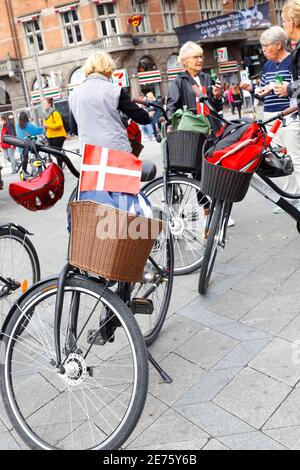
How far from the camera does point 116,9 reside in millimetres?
31875

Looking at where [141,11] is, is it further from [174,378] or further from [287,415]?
[287,415]

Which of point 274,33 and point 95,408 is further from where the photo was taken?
point 274,33

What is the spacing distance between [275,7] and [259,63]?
24.6 ft

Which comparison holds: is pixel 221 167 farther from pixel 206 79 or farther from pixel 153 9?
pixel 153 9

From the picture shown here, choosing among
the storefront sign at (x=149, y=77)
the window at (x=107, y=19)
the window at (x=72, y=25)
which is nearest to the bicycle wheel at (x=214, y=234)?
the storefront sign at (x=149, y=77)

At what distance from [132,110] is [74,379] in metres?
2.15

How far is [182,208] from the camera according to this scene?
390 centimetres

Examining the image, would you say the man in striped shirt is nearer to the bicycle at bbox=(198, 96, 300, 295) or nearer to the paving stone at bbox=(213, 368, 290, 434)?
the bicycle at bbox=(198, 96, 300, 295)

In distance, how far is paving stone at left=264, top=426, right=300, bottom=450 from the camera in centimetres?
193

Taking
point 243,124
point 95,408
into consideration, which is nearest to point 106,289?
point 95,408

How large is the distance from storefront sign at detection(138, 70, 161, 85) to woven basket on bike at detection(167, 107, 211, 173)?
30166 millimetres

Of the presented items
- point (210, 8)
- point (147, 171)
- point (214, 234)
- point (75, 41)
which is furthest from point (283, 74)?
point (210, 8)

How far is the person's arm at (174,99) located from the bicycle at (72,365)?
2297mm

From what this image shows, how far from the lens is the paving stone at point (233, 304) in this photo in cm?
311
